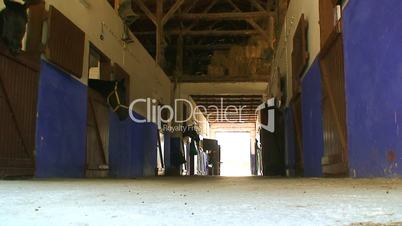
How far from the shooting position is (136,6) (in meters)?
13.6

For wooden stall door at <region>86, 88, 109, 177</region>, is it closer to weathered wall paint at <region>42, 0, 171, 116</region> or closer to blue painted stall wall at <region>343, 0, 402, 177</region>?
weathered wall paint at <region>42, 0, 171, 116</region>

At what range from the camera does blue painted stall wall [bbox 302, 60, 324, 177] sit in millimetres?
6781

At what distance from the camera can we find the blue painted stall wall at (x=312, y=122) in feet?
22.2

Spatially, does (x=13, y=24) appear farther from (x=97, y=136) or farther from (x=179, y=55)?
(x=179, y=55)

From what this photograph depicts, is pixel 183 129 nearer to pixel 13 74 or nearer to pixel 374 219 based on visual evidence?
pixel 13 74

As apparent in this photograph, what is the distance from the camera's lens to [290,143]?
9.89m

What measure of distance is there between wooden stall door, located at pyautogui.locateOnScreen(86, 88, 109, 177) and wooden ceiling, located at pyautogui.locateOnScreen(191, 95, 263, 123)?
831cm

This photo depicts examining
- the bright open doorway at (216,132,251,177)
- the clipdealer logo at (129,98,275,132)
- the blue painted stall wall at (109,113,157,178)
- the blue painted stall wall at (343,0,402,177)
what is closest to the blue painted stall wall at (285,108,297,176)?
the clipdealer logo at (129,98,275,132)

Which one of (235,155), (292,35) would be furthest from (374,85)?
(235,155)

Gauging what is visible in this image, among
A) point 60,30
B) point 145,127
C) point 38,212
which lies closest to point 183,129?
point 145,127

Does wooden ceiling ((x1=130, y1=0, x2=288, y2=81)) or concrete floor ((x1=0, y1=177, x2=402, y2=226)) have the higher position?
wooden ceiling ((x1=130, y1=0, x2=288, y2=81))

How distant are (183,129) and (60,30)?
32.5 feet

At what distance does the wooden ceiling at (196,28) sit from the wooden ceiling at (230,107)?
1.68 meters

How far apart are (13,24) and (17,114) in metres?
1.04
